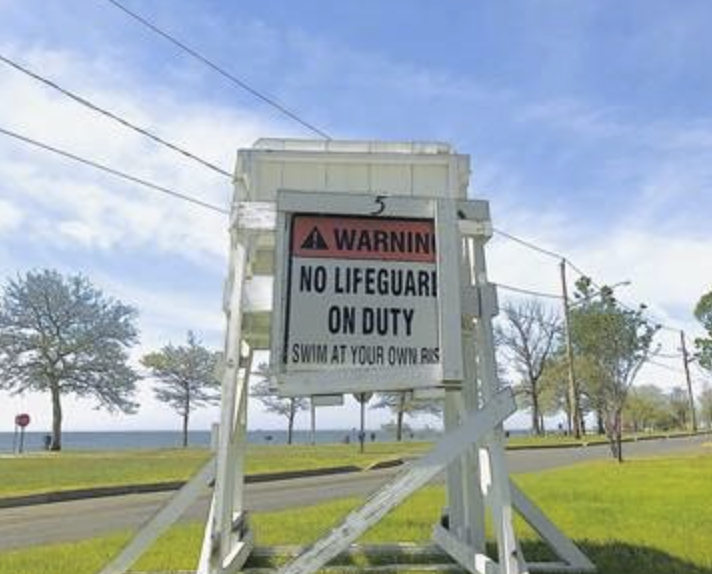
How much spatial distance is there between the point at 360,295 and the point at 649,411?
85611 millimetres

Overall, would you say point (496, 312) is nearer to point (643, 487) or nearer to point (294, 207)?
point (294, 207)

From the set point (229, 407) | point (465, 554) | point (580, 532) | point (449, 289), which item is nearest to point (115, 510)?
point (580, 532)

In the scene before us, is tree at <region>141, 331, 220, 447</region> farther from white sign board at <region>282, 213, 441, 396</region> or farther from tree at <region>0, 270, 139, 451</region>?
white sign board at <region>282, 213, 441, 396</region>

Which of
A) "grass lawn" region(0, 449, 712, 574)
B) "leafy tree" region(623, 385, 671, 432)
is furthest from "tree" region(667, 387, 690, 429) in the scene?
"grass lawn" region(0, 449, 712, 574)

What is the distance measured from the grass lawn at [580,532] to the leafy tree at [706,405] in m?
83.6

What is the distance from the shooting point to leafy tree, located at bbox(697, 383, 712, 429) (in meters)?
88.9

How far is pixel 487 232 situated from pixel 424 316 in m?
0.68

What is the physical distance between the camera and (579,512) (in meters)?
9.36

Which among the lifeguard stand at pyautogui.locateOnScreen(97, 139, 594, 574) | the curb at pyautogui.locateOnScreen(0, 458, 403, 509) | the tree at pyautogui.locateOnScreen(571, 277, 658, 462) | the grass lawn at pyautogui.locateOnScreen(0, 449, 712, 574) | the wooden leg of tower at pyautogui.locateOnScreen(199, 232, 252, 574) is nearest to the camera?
the lifeguard stand at pyautogui.locateOnScreen(97, 139, 594, 574)

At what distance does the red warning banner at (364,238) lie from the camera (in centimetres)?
450

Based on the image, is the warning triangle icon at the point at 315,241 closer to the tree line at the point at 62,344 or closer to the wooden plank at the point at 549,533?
the wooden plank at the point at 549,533

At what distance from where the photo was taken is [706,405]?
3688 inches

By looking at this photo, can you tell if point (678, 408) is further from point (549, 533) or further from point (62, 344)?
point (549, 533)

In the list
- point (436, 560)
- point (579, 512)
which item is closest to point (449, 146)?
point (436, 560)
